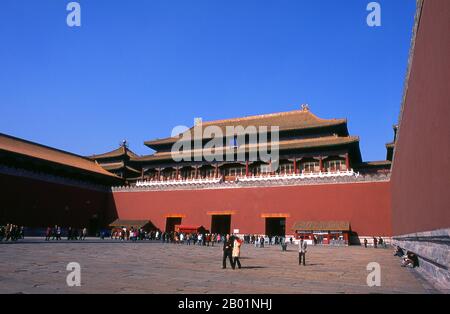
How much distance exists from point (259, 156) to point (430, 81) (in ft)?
87.4

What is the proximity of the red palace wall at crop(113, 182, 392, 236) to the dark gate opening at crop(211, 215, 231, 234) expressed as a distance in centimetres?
Answer: 121

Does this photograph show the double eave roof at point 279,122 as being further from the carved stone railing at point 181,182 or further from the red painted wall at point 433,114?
the red painted wall at point 433,114

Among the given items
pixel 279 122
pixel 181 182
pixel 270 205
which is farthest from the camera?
pixel 279 122

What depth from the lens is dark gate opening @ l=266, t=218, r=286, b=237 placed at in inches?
1224

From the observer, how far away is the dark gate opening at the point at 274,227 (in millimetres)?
31078

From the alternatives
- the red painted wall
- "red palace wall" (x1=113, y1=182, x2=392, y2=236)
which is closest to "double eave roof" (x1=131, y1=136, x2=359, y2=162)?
"red palace wall" (x1=113, y1=182, x2=392, y2=236)

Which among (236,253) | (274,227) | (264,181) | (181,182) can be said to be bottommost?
(236,253)

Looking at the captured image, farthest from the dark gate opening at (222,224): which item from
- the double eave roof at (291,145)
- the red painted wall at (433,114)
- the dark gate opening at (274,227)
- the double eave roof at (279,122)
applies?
the red painted wall at (433,114)

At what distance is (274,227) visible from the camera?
3250cm

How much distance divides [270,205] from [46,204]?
18.7m

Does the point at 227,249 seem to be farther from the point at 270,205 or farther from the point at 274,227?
the point at 274,227

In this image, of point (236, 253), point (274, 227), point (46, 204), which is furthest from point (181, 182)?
point (236, 253)

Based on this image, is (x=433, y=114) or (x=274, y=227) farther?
(x=274, y=227)

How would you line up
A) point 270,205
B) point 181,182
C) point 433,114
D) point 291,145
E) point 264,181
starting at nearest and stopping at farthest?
point 433,114, point 270,205, point 264,181, point 291,145, point 181,182
